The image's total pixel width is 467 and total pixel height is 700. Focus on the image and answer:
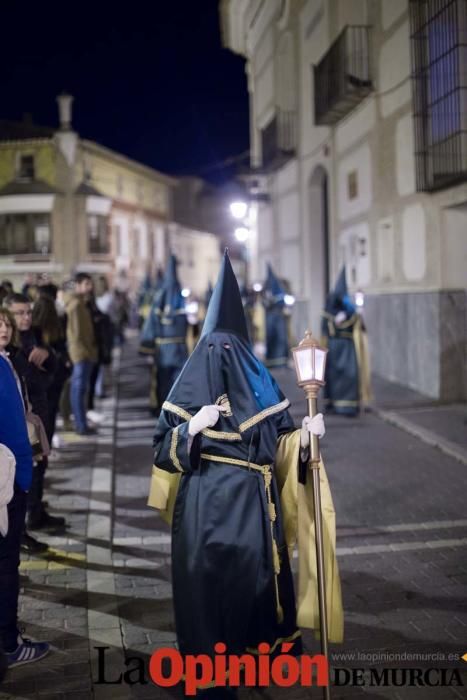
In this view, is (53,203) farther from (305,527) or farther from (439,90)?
(305,527)

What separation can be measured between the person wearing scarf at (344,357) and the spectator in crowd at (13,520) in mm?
8066

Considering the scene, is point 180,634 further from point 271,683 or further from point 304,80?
point 304,80

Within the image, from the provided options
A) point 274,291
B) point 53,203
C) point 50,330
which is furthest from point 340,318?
point 53,203

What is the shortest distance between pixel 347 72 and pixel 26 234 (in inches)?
1173

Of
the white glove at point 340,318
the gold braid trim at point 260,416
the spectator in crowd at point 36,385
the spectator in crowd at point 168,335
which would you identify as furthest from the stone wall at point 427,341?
the gold braid trim at point 260,416

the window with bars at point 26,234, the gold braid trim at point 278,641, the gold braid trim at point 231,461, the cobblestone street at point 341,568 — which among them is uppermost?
the window with bars at point 26,234

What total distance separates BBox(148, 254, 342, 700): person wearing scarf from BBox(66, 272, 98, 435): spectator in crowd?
6.80m

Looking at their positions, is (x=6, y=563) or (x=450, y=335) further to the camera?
(x=450, y=335)

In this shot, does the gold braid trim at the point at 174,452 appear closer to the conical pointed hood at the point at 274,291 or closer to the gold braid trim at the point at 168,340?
the gold braid trim at the point at 168,340

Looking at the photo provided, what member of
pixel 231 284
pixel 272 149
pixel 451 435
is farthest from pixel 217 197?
pixel 231 284

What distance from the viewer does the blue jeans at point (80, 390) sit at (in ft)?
34.3

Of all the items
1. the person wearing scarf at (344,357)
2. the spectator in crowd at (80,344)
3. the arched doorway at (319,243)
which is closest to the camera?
the spectator in crowd at (80,344)

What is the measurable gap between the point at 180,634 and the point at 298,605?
61cm

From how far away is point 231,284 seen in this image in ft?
12.7
